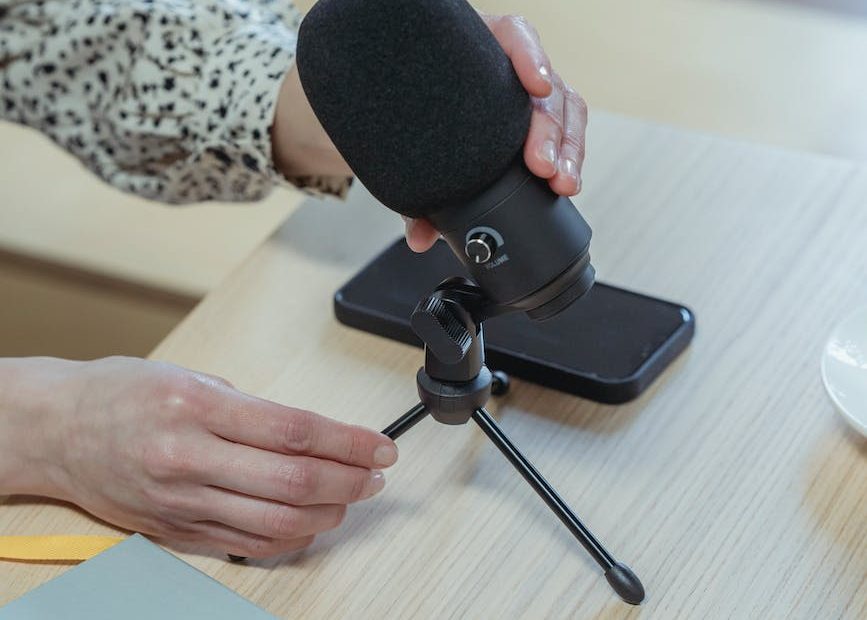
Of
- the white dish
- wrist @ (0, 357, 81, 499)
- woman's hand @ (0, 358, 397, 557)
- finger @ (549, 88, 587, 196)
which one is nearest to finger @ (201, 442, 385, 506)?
woman's hand @ (0, 358, 397, 557)

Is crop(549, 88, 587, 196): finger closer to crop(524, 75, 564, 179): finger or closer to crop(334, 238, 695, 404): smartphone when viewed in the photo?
crop(524, 75, 564, 179): finger

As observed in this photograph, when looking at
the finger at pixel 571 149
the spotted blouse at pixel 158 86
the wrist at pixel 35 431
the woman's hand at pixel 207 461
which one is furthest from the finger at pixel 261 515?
the spotted blouse at pixel 158 86

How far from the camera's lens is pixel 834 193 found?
3.51ft

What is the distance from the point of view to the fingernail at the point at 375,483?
0.78m

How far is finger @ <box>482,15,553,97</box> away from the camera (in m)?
0.69

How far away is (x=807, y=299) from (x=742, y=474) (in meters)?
0.21

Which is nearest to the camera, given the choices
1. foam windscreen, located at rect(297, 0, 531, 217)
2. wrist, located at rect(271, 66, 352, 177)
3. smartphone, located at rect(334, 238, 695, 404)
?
foam windscreen, located at rect(297, 0, 531, 217)

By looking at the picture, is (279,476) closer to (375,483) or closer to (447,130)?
(375,483)

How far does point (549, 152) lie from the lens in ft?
2.21

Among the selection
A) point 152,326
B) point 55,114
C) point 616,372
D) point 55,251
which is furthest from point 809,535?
point 55,251

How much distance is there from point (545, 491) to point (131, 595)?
10.2 inches

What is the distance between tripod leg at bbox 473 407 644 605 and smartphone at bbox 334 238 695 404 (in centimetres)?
11

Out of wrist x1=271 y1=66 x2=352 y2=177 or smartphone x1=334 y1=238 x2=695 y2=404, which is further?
wrist x1=271 y1=66 x2=352 y2=177

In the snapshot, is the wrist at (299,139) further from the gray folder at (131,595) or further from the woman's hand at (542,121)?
the gray folder at (131,595)
